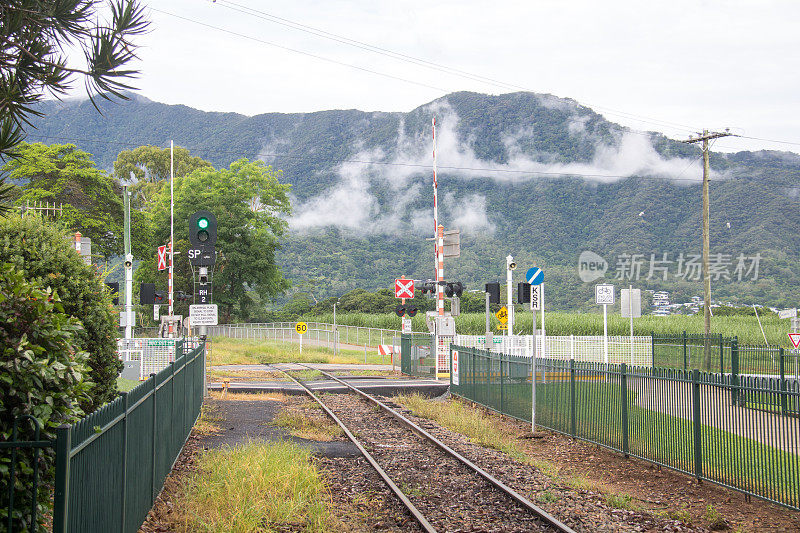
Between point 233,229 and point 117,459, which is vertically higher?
point 233,229

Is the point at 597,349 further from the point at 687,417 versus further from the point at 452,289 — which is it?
the point at 687,417

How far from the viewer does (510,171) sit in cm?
16125

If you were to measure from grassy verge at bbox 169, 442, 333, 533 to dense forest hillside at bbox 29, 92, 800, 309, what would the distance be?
216 feet

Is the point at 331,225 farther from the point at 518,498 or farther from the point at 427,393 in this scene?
the point at 518,498

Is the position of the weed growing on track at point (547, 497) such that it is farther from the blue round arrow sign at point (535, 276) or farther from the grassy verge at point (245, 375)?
the grassy verge at point (245, 375)

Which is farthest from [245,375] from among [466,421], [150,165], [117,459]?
[150,165]

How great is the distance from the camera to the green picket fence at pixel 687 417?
30.0ft

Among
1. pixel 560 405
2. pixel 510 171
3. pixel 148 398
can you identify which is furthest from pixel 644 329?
pixel 510 171

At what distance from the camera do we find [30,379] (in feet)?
14.8

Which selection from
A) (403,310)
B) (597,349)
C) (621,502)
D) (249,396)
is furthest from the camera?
(597,349)

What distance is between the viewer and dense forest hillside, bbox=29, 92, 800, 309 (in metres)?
97.3

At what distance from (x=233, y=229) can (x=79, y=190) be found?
13566 mm

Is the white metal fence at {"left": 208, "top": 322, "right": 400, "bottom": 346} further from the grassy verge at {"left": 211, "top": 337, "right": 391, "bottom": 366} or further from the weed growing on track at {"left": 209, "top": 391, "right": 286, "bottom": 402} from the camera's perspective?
the weed growing on track at {"left": 209, "top": 391, "right": 286, "bottom": 402}

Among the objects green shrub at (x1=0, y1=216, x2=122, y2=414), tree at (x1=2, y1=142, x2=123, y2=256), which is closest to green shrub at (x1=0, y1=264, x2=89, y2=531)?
green shrub at (x1=0, y1=216, x2=122, y2=414)
